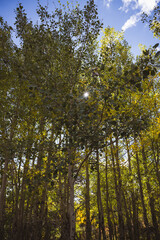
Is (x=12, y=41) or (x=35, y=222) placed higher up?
(x=12, y=41)

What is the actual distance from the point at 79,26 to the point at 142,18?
3.63 metres

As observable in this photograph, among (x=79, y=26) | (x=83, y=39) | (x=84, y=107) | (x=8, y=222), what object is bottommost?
(x=8, y=222)

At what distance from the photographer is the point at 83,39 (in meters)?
5.93

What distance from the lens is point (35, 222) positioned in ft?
20.2

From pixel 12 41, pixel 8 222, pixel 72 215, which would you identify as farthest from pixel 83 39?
pixel 8 222

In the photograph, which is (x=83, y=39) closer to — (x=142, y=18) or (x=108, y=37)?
(x=142, y=18)

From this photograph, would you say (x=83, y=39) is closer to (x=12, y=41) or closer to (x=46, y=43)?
(x=46, y=43)

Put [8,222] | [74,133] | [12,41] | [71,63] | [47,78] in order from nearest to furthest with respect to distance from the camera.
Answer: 1. [74,133]
2. [47,78]
3. [71,63]
4. [12,41]
5. [8,222]

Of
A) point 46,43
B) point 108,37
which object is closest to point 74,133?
point 46,43

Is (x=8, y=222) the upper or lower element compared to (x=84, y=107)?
lower

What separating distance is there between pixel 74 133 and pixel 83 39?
3.95 metres

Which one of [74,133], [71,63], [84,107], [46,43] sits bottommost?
[74,133]

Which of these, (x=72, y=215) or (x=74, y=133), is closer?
(x=74, y=133)

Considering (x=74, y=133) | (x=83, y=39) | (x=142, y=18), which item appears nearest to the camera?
(x=74, y=133)
